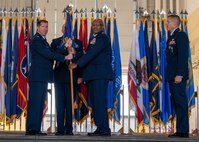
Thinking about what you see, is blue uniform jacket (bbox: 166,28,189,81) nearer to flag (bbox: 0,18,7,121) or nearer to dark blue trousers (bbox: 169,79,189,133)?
dark blue trousers (bbox: 169,79,189,133)

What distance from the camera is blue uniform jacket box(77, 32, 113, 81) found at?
604 centimetres

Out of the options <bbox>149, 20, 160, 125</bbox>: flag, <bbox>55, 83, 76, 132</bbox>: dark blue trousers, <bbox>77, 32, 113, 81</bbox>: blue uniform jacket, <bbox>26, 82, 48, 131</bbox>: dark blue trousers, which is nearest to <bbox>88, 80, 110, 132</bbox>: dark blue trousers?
<bbox>77, 32, 113, 81</bbox>: blue uniform jacket

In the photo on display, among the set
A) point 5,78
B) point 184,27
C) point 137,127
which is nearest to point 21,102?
point 5,78

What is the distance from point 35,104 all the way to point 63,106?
0.49m

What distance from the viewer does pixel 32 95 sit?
612 centimetres

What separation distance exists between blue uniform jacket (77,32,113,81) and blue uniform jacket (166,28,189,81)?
0.80 meters

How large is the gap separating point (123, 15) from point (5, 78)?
5661mm

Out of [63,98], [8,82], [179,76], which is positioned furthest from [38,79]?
[8,82]

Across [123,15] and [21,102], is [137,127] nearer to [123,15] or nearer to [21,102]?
[21,102]

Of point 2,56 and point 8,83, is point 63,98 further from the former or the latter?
point 2,56

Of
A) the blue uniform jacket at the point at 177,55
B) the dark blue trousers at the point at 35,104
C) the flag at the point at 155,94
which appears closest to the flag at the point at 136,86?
the flag at the point at 155,94

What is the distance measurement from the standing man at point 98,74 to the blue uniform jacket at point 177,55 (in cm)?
81

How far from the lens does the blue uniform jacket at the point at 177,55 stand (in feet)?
19.1

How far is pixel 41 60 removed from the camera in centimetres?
619
